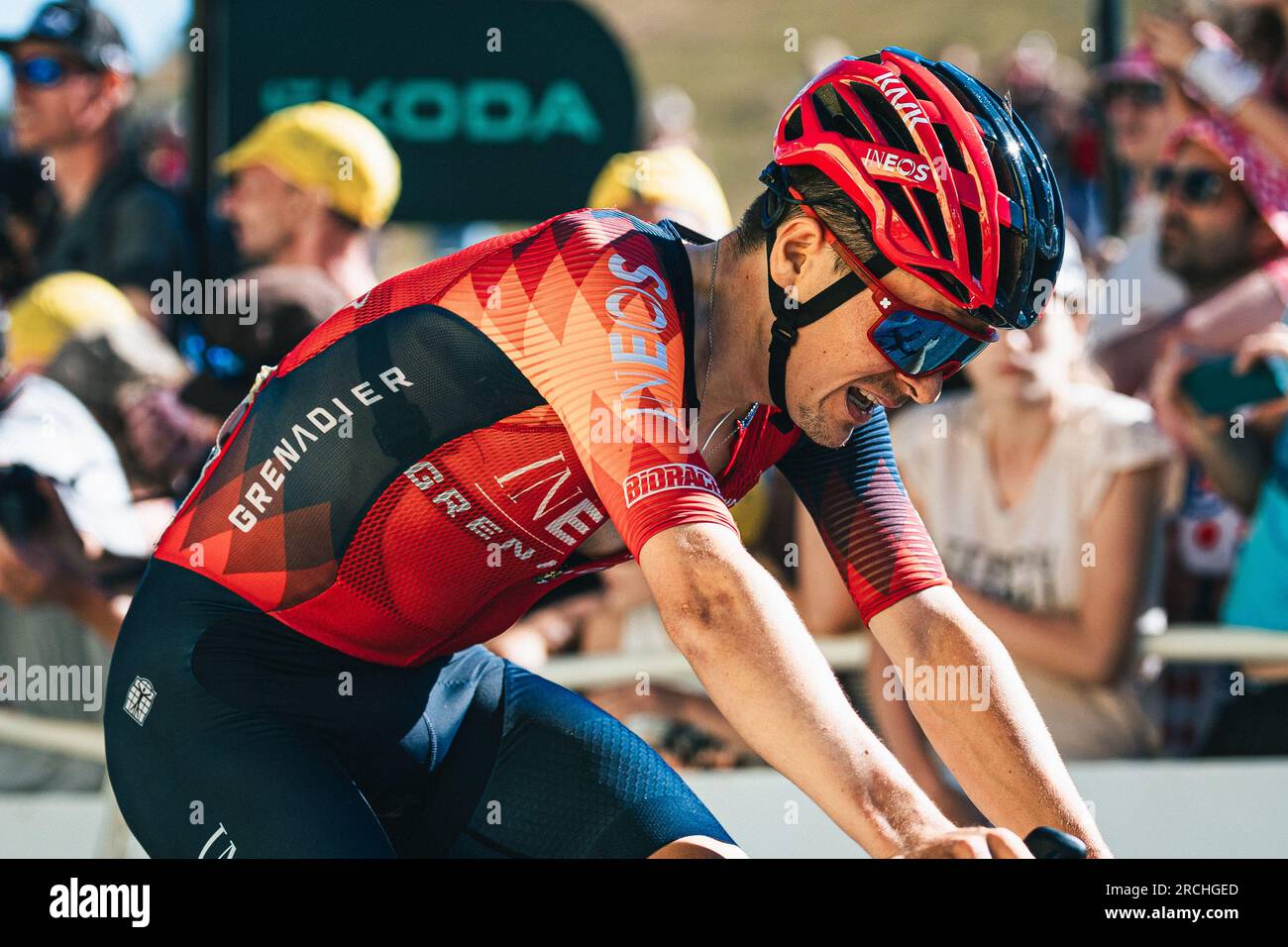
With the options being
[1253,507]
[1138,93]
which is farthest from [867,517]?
[1138,93]

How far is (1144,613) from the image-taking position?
455 centimetres

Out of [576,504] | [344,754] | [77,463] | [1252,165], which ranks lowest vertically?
[77,463]

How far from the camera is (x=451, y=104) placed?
5930mm

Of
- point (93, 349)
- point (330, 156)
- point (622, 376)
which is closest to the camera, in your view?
point (622, 376)

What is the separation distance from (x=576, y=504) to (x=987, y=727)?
0.70 meters

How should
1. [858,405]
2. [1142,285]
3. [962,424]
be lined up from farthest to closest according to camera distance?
1. [1142,285]
2. [962,424]
3. [858,405]

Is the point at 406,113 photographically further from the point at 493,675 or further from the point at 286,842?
the point at 286,842

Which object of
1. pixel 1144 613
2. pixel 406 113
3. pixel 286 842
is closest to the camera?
pixel 286 842

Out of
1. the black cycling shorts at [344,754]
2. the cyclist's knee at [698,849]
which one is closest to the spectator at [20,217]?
the black cycling shorts at [344,754]

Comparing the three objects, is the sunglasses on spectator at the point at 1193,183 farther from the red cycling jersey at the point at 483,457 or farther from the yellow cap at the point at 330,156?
the red cycling jersey at the point at 483,457

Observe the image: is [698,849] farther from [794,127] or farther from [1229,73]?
[1229,73]

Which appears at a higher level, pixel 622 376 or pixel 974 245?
pixel 974 245

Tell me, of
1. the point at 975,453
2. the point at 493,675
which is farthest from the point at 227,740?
the point at 975,453
